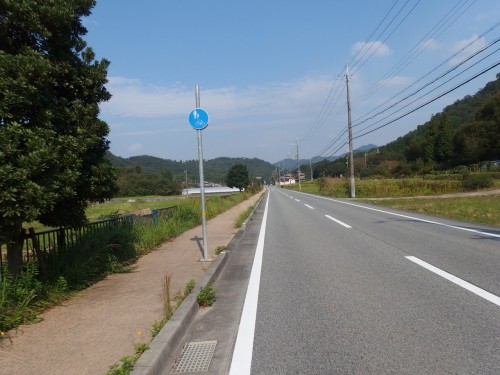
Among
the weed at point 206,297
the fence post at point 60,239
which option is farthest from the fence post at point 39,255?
the weed at point 206,297

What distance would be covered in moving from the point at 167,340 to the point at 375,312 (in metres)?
2.43

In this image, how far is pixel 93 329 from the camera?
4.29m

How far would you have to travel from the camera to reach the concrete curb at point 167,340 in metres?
3.29

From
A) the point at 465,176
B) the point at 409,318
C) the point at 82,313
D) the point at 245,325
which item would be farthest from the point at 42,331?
the point at 465,176

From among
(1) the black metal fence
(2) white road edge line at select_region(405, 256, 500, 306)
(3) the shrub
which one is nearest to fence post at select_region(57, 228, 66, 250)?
(1) the black metal fence

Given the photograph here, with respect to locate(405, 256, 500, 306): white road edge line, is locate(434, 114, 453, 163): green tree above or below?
above

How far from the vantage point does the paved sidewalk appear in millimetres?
3443

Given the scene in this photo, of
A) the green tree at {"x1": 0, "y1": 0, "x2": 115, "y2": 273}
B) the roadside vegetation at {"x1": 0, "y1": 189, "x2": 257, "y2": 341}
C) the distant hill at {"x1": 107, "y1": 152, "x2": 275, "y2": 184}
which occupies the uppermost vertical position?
the distant hill at {"x1": 107, "y1": 152, "x2": 275, "y2": 184}

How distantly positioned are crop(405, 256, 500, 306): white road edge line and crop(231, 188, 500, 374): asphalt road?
0.5 inches

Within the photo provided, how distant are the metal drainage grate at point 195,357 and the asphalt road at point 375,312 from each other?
276 millimetres

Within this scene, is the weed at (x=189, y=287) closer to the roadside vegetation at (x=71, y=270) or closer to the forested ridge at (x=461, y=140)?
A: the roadside vegetation at (x=71, y=270)

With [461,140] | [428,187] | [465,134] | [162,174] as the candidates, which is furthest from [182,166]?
[428,187]

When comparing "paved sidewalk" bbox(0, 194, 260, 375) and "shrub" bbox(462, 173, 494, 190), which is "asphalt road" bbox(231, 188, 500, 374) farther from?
"shrub" bbox(462, 173, 494, 190)

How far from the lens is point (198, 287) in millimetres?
5859
